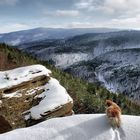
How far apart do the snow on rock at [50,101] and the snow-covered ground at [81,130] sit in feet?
32.7

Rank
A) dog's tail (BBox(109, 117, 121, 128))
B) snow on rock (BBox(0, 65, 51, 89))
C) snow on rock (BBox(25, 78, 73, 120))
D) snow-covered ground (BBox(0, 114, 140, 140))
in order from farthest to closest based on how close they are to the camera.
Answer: snow on rock (BBox(0, 65, 51, 89)), snow on rock (BBox(25, 78, 73, 120)), dog's tail (BBox(109, 117, 121, 128)), snow-covered ground (BBox(0, 114, 140, 140))

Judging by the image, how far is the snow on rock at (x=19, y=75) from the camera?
78.4ft

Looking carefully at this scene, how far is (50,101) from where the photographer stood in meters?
22.6

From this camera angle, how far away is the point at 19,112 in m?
22.8

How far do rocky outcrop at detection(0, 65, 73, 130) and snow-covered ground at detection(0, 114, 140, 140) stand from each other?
10029mm

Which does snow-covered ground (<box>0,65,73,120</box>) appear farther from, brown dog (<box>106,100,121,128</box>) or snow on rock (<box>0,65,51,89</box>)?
brown dog (<box>106,100,121,128</box>)

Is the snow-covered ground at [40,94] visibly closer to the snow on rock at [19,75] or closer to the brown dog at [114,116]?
the snow on rock at [19,75]

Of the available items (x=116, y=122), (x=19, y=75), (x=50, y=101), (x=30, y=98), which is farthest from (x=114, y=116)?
(x=19, y=75)

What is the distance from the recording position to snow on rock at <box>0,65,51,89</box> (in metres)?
23.9

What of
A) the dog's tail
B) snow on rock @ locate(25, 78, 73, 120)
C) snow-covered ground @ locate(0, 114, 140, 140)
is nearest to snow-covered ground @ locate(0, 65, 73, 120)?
snow on rock @ locate(25, 78, 73, 120)

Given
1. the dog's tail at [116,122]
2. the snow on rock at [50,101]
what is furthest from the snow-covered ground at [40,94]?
the dog's tail at [116,122]

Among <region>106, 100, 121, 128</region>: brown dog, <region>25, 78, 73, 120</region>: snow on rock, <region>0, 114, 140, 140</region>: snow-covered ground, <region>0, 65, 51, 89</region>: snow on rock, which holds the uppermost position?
<region>106, 100, 121, 128</region>: brown dog

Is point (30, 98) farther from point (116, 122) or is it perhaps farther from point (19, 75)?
point (116, 122)

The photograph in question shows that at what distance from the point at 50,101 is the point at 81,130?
1179 cm
